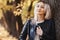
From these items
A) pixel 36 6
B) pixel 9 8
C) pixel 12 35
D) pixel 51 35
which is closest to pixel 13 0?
pixel 9 8

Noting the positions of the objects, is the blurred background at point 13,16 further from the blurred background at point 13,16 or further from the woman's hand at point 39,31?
the woman's hand at point 39,31

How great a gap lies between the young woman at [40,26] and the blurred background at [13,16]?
39 millimetres

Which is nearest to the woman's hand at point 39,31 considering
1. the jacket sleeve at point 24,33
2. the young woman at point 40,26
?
the young woman at point 40,26

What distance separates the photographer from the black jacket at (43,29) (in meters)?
1.41

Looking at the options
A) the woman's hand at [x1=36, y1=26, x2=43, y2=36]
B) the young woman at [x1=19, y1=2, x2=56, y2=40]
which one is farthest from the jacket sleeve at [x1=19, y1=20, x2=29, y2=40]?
the woman's hand at [x1=36, y1=26, x2=43, y2=36]

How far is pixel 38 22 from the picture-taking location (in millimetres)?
1442

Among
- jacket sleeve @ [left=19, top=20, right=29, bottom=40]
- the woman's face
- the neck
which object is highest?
the woman's face

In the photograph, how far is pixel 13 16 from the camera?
148 centimetres

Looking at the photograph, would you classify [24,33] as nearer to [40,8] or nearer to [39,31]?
[39,31]

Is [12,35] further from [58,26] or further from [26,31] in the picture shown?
[58,26]

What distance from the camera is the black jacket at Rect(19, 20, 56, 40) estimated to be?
141cm

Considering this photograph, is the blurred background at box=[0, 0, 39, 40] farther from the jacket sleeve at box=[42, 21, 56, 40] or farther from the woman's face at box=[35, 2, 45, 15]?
the jacket sleeve at box=[42, 21, 56, 40]

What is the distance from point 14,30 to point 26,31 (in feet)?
0.36

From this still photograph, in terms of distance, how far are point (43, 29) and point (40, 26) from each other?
0.04m
